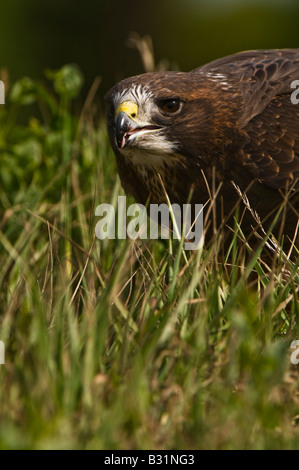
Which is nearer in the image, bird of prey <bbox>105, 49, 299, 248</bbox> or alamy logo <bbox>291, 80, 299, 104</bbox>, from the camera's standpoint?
bird of prey <bbox>105, 49, 299, 248</bbox>

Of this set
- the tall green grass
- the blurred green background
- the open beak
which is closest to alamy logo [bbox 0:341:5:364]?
the tall green grass

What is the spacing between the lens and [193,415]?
2406mm

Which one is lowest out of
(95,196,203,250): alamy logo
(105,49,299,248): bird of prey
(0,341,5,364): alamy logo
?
(0,341,5,364): alamy logo

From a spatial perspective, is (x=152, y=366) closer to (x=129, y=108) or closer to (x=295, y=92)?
(x=129, y=108)

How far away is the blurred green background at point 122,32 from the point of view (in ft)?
44.4

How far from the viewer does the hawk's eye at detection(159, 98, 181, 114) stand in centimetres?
389

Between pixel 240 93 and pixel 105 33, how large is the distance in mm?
12270

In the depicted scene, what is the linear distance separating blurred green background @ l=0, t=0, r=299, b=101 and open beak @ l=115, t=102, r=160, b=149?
902cm

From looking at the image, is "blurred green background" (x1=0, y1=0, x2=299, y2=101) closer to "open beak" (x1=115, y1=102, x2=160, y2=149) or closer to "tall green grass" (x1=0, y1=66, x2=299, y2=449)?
"open beak" (x1=115, y1=102, x2=160, y2=149)

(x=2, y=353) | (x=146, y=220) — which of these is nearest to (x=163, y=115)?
(x=146, y=220)

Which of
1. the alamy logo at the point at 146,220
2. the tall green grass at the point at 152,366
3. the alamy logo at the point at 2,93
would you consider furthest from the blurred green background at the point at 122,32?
the tall green grass at the point at 152,366

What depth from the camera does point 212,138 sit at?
12.9 feet

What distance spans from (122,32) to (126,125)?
41.0 feet
